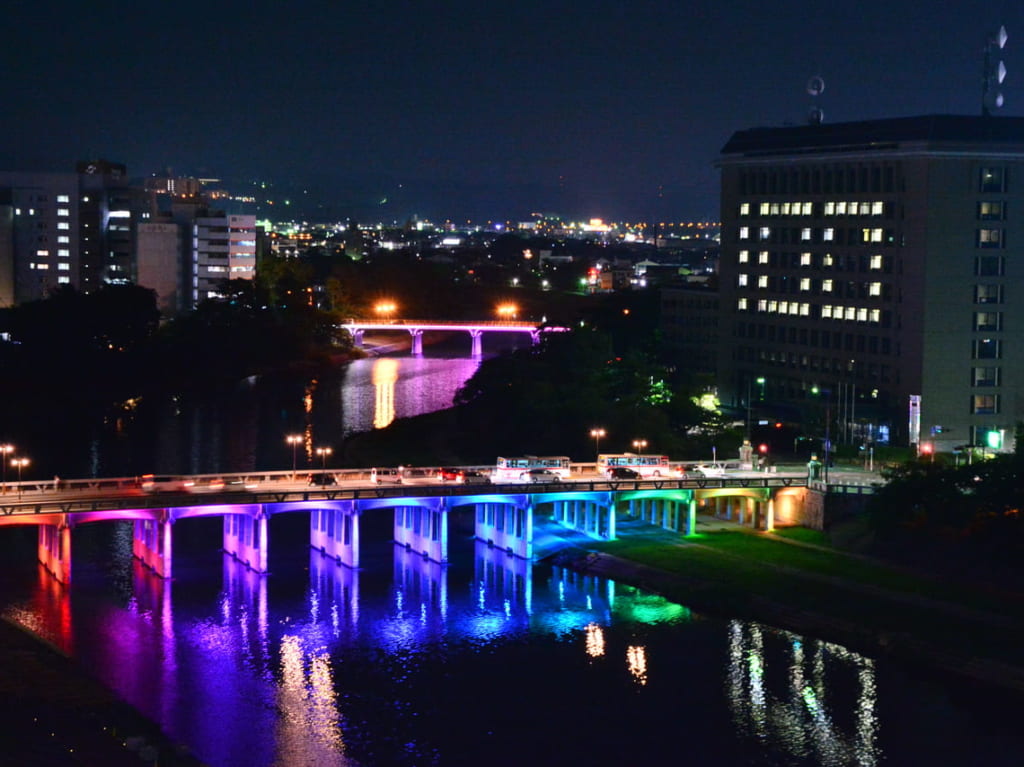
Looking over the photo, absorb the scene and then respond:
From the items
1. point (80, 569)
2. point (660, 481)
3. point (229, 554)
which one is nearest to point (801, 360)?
point (660, 481)

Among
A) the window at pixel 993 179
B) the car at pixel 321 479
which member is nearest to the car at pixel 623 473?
the car at pixel 321 479

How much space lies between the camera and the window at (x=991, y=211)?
249ft

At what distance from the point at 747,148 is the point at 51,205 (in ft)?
268

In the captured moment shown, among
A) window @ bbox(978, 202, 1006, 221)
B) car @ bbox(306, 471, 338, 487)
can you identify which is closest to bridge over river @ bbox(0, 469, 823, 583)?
car @ bbox(306, 471, 338, 487)

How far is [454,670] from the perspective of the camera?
4428 cm

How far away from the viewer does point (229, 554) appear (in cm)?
5806

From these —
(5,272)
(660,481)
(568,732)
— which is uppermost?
(5,272)

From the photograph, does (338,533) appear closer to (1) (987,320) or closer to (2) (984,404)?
(2) (984,404)

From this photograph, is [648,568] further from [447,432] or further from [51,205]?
[51,205]

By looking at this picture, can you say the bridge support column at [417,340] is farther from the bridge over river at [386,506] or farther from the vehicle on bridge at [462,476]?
the vehicle on bridge at [462,476]

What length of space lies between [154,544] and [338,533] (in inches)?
265

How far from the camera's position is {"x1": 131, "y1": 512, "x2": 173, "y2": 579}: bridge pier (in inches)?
2128

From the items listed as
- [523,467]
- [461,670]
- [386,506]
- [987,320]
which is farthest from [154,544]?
[987,320]

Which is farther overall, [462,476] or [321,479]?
[462,476]
